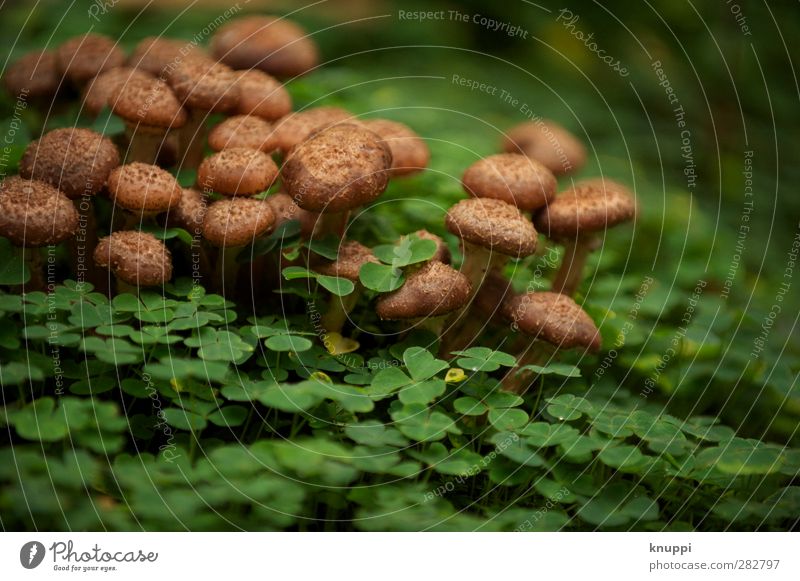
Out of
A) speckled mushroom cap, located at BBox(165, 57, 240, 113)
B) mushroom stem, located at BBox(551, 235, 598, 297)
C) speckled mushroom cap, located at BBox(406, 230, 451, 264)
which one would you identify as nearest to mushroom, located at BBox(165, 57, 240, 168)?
speckled mushroom cap, located at BBox(165, 57, 240, 113)

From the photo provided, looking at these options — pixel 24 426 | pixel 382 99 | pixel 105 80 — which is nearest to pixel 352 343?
pixel 24 426

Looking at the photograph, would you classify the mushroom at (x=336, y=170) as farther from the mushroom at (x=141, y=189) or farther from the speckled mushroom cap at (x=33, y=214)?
the speckled mushroom cap at (x=33, y=214)

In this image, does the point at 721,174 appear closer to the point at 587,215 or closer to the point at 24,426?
the point at 587,215

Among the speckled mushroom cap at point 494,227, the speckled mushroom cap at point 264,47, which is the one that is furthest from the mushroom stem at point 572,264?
the speckled mushroom cap at point 264,47

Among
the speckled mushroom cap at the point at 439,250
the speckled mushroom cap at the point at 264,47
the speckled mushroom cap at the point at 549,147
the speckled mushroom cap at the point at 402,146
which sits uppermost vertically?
the speckled mushroom cap at the point at 264,47

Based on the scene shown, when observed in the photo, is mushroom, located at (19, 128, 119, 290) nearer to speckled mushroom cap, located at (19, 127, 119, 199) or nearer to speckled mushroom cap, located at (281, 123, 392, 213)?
speckled mushroom cap, located at (19, 127, 119, 199)

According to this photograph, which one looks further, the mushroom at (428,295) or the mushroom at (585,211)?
the mushroom at (585,211)

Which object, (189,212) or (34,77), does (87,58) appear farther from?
(189,212)
